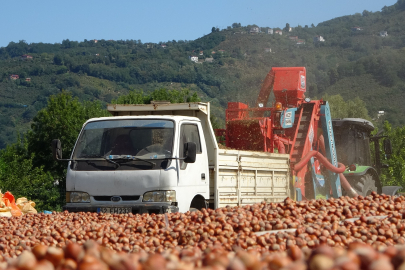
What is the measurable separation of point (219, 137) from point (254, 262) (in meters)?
10.7

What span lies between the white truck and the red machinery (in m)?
3.31

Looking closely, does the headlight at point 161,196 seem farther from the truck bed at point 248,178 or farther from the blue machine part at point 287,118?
the blue machine part at point 287,118

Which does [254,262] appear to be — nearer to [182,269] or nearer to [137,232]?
[182,269]

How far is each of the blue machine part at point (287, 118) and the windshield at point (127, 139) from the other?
5465 mm

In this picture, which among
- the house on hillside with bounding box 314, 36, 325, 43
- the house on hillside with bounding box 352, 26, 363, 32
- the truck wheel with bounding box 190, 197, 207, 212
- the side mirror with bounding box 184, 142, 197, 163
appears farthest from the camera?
the house on hillside with bounding box 352, 26, 363, 32

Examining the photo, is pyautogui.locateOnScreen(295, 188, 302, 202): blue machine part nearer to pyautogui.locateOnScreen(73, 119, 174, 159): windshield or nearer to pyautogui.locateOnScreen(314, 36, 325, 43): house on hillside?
pyautogui.locateOnScreen(73, 119, 174, 159): windshield

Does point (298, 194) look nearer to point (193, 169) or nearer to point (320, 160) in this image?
point (320, 160)

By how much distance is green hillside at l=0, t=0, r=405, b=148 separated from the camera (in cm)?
8588

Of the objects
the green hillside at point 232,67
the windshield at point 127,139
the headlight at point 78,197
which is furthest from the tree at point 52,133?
the green hillside at point 232,67

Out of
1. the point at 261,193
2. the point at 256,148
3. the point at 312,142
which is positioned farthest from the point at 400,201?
the point at 312,142

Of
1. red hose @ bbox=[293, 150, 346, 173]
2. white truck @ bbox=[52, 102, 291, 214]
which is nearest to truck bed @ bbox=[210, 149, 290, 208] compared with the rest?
white truck @ bbox=[52, 102, 291, 214]

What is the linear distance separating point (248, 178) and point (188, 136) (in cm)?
179

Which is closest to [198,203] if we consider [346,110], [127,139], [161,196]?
[161,196]

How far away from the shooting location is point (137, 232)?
5.98 m
